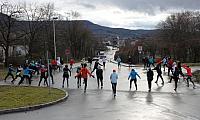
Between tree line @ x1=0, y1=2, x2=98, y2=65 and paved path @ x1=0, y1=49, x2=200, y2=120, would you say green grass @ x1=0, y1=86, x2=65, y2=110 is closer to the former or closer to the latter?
paved path @ x1=0, y1=49, x2=200, y2=120

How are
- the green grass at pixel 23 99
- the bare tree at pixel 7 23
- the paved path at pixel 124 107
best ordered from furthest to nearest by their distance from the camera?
the bare tree at pixel 7 23 < the green grass at pixel 23 99 < the paved path at pixel 124 107

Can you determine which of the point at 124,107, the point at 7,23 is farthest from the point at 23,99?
the point at 7,23

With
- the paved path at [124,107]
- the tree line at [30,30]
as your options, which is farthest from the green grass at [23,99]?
the tree line at [30,30]

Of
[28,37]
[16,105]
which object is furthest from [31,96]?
[28,37]

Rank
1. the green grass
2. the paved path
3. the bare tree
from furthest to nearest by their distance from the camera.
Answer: the bare tree
the green grass
the paved path

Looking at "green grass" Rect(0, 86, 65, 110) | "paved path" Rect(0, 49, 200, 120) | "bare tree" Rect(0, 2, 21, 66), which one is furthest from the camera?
"bare tree" Rect(0, 2, 21, 66)

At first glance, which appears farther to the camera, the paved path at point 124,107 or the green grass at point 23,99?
the green grass at point 23,99

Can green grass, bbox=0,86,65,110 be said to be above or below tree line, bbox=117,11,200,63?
below

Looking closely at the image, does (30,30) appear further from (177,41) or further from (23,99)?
(23,99)

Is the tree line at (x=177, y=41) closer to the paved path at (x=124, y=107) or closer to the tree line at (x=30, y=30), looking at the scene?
the tree line at (x=30, y=30)

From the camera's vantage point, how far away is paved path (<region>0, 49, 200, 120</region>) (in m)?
15.1

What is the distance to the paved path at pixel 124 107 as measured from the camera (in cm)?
1515

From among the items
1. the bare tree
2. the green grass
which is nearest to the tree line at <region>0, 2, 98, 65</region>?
the bare tree

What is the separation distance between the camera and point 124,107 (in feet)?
58.5
